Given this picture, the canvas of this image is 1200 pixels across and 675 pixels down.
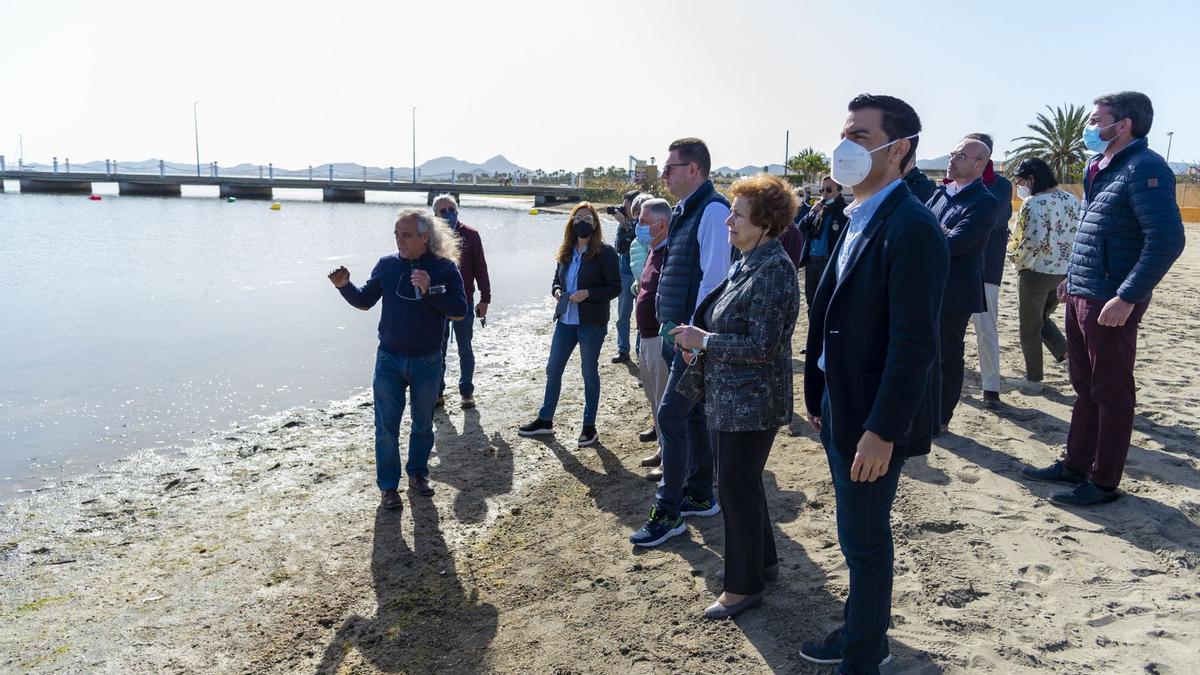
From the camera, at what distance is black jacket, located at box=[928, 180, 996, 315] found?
4.79m

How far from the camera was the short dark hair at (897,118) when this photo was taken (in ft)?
8.77

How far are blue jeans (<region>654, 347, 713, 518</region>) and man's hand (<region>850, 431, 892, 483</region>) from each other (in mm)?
1329

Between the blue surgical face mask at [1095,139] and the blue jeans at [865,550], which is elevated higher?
the blue surgical face mask at [1095,139]

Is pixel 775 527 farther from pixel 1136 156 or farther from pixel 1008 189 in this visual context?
pixel 1008 189

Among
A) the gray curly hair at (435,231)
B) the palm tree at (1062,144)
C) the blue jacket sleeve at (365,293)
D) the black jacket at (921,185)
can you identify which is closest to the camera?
the gray curly hair at (435,231)

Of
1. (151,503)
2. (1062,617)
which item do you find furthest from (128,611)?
(1062,617)

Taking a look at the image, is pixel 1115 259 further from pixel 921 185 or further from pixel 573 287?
pixel 573 287

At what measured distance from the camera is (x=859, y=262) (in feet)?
8.49

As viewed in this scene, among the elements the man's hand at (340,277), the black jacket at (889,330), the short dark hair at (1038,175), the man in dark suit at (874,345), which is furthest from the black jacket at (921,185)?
the man's hand at (340,277)

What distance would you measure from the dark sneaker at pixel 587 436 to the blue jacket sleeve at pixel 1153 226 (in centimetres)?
389

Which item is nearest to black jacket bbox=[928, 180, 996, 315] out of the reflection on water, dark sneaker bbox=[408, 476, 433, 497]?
dark sneaker bbox=[408, 476, 433, 497]

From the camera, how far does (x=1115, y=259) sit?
14.0ft

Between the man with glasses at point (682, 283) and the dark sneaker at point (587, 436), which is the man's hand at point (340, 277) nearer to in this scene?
the man with glasses at point (682, 283)

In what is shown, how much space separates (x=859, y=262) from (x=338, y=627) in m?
3.11
